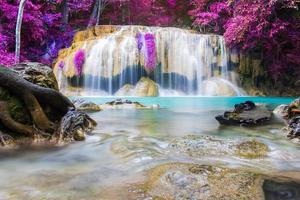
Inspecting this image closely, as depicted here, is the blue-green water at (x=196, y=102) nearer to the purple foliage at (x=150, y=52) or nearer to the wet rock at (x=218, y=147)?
the purple foliage at (x=150, y=52)

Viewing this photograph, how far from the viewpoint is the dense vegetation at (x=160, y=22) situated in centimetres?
1511

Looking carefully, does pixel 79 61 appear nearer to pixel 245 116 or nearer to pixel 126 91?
pixel 126 91

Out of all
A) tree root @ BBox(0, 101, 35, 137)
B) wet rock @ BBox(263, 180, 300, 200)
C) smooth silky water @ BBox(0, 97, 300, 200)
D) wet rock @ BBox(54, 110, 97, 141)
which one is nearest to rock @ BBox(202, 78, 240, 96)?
smooth silky water @ BBox(0, 97, 300, 200)

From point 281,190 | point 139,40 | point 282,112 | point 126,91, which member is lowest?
point 281,190

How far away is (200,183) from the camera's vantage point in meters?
2.74

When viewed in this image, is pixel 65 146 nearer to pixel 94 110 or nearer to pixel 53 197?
pixel 53 197

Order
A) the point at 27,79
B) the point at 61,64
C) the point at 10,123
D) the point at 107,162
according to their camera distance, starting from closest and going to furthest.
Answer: the point at 107,162
the point at 10,123
the point at 27,79
the point at 61,64

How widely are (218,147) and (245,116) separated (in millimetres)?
2570

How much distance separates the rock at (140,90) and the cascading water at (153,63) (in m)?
0.23

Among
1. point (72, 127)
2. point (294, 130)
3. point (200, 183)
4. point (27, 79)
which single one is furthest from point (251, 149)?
point (27, 79)

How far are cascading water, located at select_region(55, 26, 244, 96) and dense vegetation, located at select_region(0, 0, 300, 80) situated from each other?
1.50 metres

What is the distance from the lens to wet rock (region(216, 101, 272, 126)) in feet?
20.3

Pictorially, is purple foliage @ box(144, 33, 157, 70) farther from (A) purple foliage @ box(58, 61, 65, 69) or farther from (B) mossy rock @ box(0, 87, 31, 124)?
(B) mossy rock @ box(0, 87, 31, 124)

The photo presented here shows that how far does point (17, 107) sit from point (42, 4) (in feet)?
49.0
